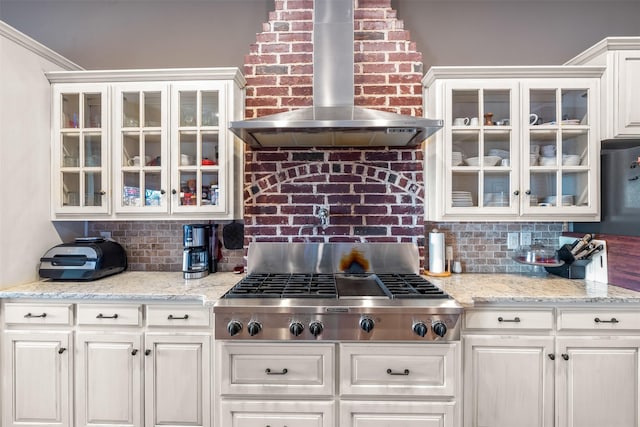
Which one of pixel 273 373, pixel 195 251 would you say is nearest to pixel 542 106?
pixel 273 373

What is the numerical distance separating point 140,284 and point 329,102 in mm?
1680

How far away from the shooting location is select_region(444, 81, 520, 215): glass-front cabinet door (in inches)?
83.5

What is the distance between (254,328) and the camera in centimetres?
Result: 157

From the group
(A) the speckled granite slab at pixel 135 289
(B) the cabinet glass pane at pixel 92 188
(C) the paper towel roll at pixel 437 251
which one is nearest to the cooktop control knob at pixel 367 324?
(A) the speckled granite slab at pixel 135 289

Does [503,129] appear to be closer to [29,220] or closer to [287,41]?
[287,41]

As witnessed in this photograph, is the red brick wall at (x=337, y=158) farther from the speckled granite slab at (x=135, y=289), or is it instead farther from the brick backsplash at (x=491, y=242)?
the speckled granite slab at (x=135, y=289)

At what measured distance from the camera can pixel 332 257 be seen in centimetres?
231

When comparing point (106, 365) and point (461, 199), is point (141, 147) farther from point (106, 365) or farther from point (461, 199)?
point (461, 199)

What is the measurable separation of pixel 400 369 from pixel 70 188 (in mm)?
2436

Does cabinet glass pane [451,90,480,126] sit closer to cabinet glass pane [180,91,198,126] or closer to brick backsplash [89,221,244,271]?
cabinet glass pane [180,91,198,126]

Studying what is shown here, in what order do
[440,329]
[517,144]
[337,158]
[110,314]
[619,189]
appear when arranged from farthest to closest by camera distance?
[337,158] → [517,144] → [619,189] → [110,314] → [440,329]

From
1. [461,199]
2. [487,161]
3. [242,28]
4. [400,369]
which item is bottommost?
[400,369]

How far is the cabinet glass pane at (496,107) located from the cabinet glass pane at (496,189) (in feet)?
1.13

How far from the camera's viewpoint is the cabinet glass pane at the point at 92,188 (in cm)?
224
